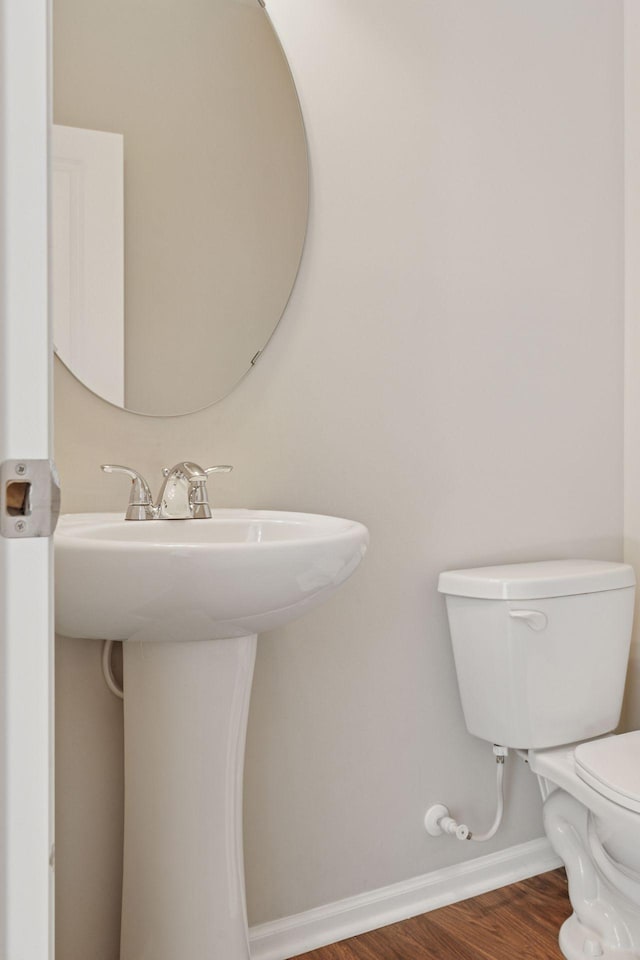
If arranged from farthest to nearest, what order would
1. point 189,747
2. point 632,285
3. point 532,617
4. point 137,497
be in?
point 632,285 < point 532,617 < point 137,497 < point 189,747

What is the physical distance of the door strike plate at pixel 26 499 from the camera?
55 centimetres

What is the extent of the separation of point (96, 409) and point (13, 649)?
36.6 inches

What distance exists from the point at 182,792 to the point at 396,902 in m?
0.74

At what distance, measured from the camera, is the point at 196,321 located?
4.96 feet

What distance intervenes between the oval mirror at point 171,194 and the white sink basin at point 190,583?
41 centimetres

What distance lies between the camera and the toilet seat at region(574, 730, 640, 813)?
1.37 meters

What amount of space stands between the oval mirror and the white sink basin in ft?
1.33

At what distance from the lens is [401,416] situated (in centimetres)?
175

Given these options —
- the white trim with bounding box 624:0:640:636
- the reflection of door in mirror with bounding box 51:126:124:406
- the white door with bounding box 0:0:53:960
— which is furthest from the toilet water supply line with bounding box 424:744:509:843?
the white door with bounding box 0:0:53:960

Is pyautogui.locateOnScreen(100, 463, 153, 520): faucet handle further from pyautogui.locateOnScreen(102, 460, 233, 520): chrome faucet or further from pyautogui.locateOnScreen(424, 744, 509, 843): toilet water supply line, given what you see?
pyautogui.locateOnScreen(424, 744, 509, 843): toilet water supply line

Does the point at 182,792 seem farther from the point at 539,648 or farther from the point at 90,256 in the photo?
the point at 90,256

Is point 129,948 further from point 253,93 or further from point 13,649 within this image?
point 253,93

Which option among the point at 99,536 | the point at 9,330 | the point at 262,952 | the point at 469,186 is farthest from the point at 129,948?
the point at 469,186

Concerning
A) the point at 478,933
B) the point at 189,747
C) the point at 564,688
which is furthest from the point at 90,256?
the point at 478,933
